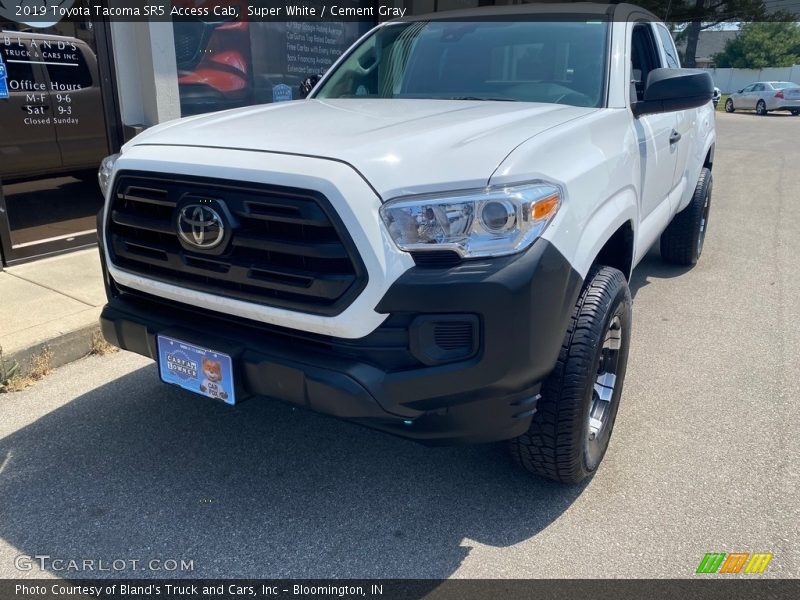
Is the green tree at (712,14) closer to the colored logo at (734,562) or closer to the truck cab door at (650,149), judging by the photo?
the truck cab door at (650,149)

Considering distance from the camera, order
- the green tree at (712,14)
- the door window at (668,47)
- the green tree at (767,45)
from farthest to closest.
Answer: the green tree at (767,45)
the green tree at (712,14)
the door window at (668,47)

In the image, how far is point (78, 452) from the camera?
2.89m

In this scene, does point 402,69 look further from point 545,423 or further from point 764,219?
point 764,219

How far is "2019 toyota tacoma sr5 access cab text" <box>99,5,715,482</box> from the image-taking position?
200 centimetres

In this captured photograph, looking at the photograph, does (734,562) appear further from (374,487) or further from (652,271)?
(652,271)

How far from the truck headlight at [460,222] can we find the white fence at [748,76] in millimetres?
52625

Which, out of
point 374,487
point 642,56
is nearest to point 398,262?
point 374,487

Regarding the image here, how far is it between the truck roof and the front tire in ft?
6.21

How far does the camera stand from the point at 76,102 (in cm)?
552

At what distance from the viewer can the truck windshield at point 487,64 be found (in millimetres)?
3143

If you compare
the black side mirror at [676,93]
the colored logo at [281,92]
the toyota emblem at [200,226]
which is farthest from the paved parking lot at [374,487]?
the colored logo at [281,92]

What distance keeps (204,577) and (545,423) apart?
1.25m

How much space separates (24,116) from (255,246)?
4.08m

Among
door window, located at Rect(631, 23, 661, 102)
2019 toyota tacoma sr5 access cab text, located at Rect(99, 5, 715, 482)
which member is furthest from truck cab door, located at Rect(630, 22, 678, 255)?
2019 toyota tacoma sr5 access cab text, located at Rect(99, 5, 715, 482)
